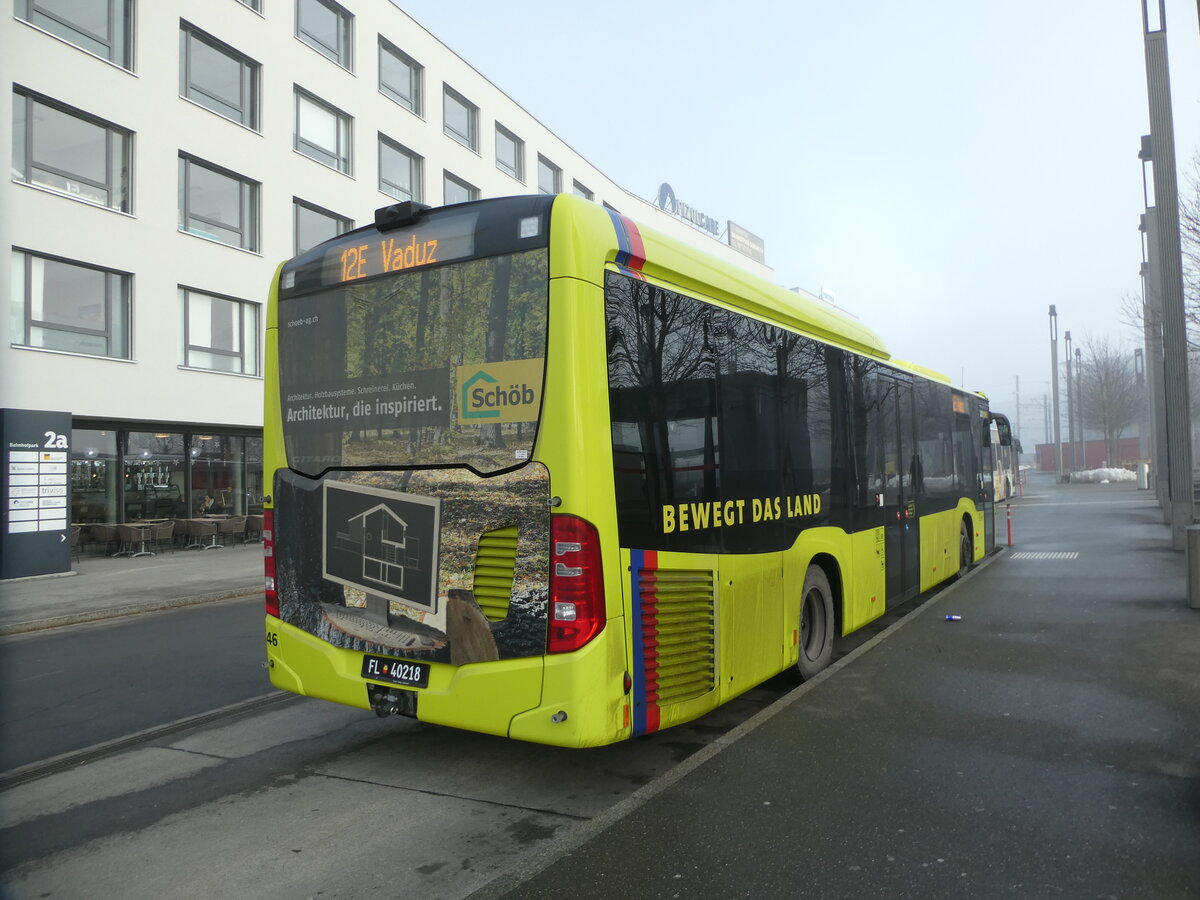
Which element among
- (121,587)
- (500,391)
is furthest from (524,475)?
(121,587)

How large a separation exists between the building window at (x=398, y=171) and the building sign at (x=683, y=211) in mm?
22172

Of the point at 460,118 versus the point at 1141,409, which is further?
the point at 1141,409

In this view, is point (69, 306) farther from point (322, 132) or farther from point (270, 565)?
point (270, 565)

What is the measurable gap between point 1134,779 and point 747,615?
2168mm

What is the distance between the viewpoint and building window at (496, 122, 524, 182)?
110ft

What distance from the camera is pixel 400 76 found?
93.7ft

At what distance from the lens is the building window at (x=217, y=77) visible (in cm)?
2075

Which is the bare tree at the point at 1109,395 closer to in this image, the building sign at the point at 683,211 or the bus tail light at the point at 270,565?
the building sign at the point at 683,211

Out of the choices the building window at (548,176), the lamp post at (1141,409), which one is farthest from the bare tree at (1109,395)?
the building window at (548,176)

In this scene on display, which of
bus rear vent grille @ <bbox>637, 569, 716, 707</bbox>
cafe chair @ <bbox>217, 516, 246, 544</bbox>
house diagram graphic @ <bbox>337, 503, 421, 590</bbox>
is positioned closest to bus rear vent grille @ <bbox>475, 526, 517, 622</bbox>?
house diagram graphic @ <bbox>337, 503, 421, 590</bbox>

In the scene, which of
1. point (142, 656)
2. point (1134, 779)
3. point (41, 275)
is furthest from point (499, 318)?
point (41, 275)

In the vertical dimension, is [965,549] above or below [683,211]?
below

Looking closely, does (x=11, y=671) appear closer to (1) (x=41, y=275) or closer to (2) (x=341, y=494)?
(2) (x=341, y=494)

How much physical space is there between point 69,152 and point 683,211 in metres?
38.2
